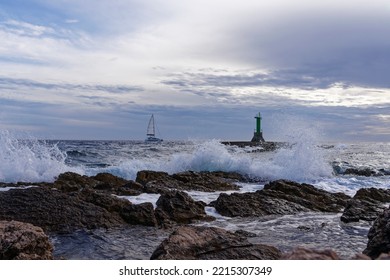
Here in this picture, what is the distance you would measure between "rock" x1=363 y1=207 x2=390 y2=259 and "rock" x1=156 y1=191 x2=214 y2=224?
429 centimetres

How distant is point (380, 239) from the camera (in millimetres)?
4418

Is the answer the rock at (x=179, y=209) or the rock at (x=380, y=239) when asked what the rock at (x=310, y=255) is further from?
the rock at (x=179, y=209)

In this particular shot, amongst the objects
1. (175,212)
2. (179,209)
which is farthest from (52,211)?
(179,209)

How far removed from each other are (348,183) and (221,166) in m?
6.09

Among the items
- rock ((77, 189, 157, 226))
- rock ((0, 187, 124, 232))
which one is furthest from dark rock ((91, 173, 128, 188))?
rock ((0, 187, 124, 232))

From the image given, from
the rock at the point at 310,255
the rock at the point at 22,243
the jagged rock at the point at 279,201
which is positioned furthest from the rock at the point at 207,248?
the jagged rock at the point at 279,201

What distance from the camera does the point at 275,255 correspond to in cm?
493

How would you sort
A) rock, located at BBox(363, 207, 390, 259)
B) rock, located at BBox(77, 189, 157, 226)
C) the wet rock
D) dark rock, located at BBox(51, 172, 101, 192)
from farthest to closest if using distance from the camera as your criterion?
dark rock, located at BBox(51, 172, 101, 192) < the wet rock < rock, located at BBox(77, 189, 157, 226) < rock, located at BBox(363, 207, 390, 259)

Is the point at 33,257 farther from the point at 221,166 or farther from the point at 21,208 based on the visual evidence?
the point at 221,166

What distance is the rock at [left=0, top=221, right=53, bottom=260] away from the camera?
452 centimetres

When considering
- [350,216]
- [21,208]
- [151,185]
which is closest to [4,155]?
[151,185]

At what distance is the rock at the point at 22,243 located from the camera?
4.52 meters

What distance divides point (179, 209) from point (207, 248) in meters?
3.80

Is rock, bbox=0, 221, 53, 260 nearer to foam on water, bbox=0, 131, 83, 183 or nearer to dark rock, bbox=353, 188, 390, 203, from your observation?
dark rock, bbox=353, 188, 390, 203
